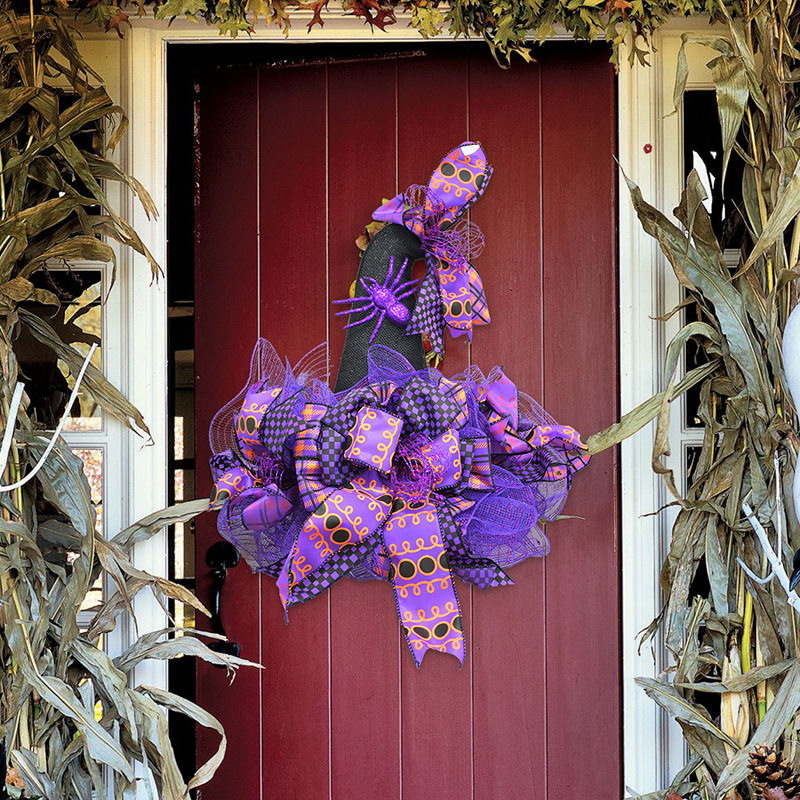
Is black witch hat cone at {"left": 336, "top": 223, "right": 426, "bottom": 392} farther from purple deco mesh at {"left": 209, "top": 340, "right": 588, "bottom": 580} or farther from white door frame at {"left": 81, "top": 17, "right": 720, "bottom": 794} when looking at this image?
white door frame at {"left": 81, "top": 17, "right": 720, "bottom": 794}

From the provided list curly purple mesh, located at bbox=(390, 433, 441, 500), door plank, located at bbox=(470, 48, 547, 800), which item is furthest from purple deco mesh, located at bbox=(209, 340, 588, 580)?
door plank, located at bbox=(470, 48, 547, 800)

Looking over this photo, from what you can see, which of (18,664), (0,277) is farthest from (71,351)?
(18,664)

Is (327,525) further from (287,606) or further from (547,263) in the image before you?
(547,263)

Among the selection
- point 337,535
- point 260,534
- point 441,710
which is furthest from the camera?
point 441,710

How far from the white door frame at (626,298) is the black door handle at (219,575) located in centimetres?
14

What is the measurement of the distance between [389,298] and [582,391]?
52cm

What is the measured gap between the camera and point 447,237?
2018 mm

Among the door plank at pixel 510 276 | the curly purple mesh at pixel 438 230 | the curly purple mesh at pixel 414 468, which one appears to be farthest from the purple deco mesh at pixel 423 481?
the curly purple mesh at pixel 438 230

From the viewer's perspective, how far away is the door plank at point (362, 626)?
2.08 m

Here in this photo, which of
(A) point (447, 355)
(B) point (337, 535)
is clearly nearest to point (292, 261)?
(A) point (447, 355)

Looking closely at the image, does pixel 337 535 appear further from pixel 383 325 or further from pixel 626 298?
pixel 626 298

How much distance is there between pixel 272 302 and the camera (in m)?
2.13

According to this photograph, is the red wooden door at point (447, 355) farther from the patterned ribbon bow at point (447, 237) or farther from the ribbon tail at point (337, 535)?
the ribbon tail at point (337, 535)

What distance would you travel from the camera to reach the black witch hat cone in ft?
6.53
